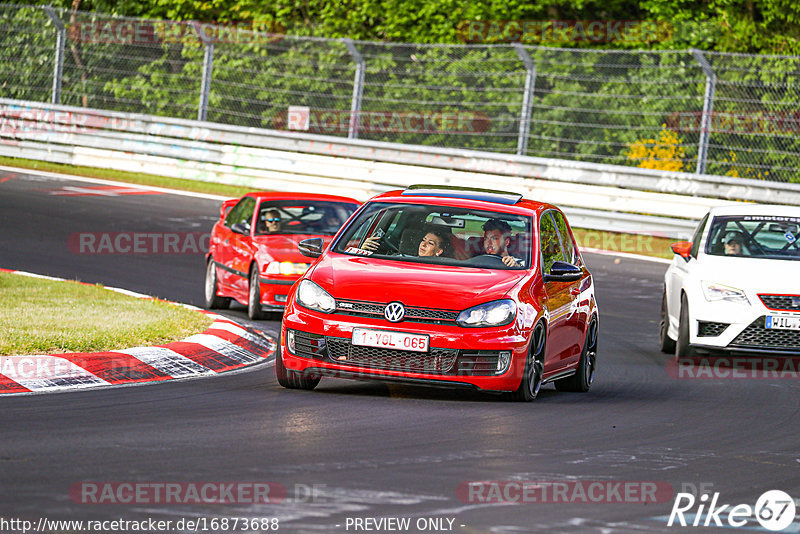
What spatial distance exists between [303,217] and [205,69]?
40.7ft

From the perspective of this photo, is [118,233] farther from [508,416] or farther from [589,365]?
[508,416]

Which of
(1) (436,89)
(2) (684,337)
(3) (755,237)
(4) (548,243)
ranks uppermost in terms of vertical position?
(1) (436,89)

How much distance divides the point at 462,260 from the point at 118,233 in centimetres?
1185

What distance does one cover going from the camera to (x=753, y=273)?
544 inches

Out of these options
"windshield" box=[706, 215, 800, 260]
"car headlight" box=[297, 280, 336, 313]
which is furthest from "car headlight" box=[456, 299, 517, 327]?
"windshield" box=[706, 215, 800, 260]

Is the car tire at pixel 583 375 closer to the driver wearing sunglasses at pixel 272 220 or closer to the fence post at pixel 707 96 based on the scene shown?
the driver wearing sunglasses at pixel 272 220

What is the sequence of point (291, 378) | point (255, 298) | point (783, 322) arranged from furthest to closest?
point (255, 298)
point (783, 322)
point (291, 378)

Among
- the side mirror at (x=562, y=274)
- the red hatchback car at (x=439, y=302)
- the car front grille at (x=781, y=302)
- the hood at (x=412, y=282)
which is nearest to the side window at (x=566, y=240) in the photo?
the red hatchback car at (x=439, y=302)

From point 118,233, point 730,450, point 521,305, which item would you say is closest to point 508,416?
point 521,305

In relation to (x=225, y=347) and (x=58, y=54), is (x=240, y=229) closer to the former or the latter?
(x=225, y=347)

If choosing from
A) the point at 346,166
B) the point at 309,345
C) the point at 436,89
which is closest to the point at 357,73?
the point at 436,89

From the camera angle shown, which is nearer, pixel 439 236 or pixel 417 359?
pixel 417 359

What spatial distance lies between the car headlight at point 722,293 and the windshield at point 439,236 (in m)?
3.13

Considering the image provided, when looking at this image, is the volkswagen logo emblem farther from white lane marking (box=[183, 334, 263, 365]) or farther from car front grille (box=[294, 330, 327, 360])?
white lane marking (box=[183, 334, 263, 365])
